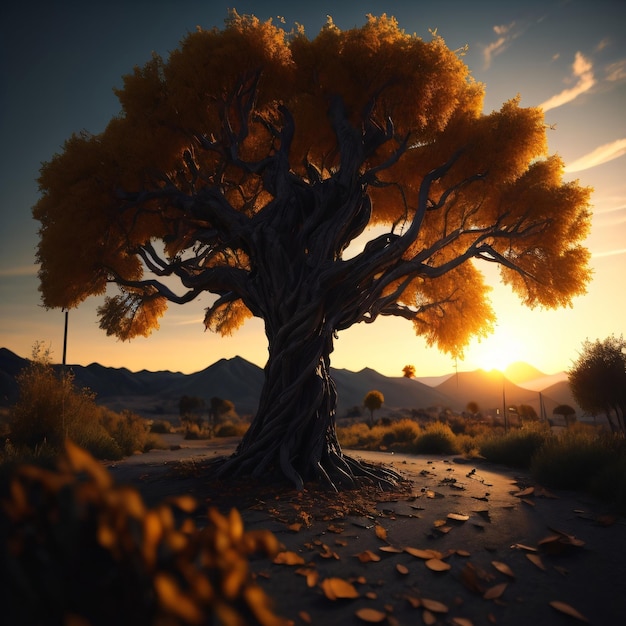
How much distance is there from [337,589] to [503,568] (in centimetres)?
161

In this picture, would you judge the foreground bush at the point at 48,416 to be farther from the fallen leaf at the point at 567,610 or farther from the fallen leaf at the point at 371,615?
the fallen leaf at the point at 567,610

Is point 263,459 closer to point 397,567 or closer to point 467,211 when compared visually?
point 397,567

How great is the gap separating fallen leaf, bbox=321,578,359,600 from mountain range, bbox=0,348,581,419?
5323cm

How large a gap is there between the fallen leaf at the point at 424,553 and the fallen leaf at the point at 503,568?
0.49 metres

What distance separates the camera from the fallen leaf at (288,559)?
146 inches

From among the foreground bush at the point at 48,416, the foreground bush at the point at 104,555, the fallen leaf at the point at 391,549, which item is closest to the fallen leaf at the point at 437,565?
the fallen leaf at the point at 391,549

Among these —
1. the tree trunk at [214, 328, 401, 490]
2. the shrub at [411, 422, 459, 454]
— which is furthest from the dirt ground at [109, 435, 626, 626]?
the shrub at [411, 422, 459, 454]

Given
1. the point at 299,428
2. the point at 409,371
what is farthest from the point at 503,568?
the point at 409,371

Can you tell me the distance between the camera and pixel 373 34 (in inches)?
394

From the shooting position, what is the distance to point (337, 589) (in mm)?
3236

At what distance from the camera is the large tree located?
29.0 feet

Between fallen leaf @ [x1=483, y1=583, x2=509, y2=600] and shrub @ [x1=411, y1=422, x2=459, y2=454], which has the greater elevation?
fallen leaf @ [x1=483, y1=583, x2=509, y2=600]

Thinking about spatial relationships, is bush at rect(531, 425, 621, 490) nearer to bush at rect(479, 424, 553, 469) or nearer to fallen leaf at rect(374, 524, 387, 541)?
bush at rect(479, 424, 553, 469)

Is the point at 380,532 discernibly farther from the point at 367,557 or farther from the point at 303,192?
the point at 303,192
